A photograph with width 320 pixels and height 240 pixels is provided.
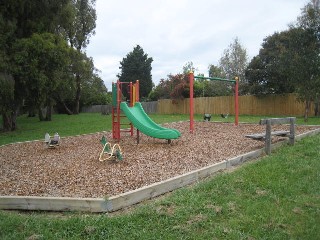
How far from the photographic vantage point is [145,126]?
370 inches

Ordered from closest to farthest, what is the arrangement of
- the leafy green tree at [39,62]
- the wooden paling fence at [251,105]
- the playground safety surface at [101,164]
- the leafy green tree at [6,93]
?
1. the playground safety surface at [101,164]
2. the leafy green tree at [6,93]
3. the leafy green tree at [39,62]
4. the wooden paling fence at [251,105]

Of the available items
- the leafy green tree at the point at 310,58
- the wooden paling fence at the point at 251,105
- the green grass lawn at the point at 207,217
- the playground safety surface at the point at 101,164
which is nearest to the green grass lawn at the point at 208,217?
the green grass lawn at the point at 207,217

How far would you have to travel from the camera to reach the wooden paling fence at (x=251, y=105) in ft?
85.4

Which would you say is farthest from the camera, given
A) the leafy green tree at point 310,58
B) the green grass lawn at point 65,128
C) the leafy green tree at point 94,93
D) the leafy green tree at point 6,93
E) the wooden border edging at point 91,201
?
the leafy green tree at point 94,93

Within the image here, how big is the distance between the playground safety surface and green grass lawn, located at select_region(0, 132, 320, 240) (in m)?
0.81

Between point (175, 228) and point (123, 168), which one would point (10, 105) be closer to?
point (123, 168)

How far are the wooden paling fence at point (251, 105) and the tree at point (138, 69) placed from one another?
23.7 m

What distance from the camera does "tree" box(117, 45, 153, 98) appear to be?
59.0 meters

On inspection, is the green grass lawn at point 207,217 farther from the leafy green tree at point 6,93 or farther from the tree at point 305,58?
the tree at point 305,58

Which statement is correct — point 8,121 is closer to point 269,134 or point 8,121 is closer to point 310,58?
point 269,134

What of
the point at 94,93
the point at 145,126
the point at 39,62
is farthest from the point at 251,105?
the point at 94,93

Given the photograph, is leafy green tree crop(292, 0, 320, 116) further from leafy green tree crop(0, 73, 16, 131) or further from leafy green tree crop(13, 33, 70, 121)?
leafy green tree crop(0, 73, 16, 131)

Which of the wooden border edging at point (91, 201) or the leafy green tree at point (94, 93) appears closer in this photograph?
the wooden border edging at point (91, 201)

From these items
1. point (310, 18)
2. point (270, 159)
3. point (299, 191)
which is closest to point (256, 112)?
point (310, 18)
